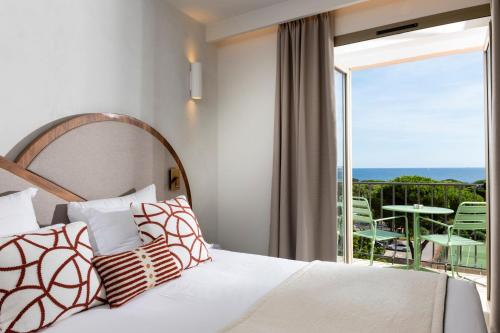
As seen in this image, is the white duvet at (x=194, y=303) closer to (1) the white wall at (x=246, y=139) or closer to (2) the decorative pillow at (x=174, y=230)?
(2) the decorative pillow at (x=174, y=230)

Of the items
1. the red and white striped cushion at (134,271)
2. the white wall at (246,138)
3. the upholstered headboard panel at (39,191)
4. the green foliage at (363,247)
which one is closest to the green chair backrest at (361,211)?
the green foliage at (363,247)

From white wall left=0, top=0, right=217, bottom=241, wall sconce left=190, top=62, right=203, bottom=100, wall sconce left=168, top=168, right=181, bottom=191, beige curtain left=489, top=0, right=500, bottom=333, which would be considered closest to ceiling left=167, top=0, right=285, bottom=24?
white wall left=0, top=0, right=217, bottom=241

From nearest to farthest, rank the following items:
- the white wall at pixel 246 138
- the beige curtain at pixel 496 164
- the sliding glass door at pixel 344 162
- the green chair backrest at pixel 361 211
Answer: the beige curtain at pixel 496 164, the white wall at pixel 246 138, the sliding glass door at pixel 344 162, the green chair backrest at pixel 361 211

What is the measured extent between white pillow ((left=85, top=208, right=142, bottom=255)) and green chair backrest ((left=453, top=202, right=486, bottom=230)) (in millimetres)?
3130

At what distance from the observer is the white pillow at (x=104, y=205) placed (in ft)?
5.86

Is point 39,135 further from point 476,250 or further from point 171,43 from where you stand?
point 476,250

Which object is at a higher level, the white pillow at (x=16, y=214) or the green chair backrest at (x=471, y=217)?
the white pillow at (x=16, y=214)

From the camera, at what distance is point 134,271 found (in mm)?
1427

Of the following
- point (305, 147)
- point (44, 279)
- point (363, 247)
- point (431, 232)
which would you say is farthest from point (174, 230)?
point (363, 247)

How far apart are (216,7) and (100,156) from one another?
1736mm

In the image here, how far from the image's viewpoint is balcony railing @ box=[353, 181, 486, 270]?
12.5 ft

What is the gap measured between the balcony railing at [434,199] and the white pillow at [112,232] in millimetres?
3252

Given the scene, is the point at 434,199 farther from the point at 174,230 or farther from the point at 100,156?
the point at 100,156

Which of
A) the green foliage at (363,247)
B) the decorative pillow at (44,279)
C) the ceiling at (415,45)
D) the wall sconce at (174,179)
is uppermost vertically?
the ceiling at (415,45)
